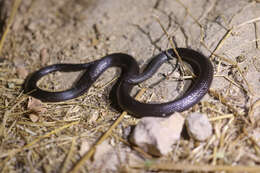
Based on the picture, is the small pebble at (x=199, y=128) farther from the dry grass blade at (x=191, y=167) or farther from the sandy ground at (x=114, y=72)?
the dry grass blade at (x=191, y=167)

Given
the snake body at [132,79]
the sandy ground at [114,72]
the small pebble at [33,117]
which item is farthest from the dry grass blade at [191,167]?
the small pebble at [33,117]

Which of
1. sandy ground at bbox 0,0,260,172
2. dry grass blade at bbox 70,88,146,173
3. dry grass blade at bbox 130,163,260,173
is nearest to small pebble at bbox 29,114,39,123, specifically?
sandy ground at bbox 0,0,260,172

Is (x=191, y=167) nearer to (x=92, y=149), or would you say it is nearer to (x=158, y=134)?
(x=158, y=134)

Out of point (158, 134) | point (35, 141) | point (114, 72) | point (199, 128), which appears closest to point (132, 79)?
point (114, 72)

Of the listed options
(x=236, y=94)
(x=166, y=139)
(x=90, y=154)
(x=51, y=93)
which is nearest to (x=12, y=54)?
(x=51, y=93)

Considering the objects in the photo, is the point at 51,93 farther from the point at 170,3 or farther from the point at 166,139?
the point at 170,3

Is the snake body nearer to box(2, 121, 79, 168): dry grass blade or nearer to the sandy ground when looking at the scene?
the sandy ground
